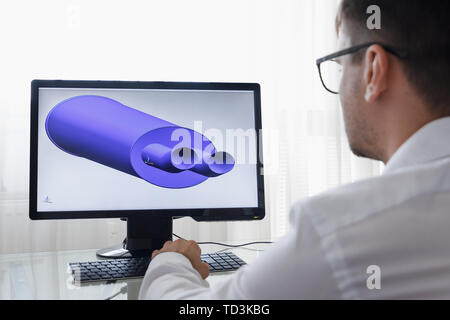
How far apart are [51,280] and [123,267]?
0.49ft

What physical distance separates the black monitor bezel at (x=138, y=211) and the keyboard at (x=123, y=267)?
12 centimetres

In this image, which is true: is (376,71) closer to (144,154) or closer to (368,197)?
(368,197)

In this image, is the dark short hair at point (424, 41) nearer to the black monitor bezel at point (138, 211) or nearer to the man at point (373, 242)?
the man at point (373, 242)

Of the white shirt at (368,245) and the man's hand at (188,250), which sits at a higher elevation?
the white shirt at (368,245)

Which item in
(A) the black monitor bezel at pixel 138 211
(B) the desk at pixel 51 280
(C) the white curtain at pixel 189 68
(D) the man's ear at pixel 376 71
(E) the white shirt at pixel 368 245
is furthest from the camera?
(C) the white curtain at pixel 189 68

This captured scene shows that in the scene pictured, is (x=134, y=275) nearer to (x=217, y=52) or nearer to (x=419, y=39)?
(x=419, y=39)

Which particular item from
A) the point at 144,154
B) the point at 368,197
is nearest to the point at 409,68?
the point at 368,197

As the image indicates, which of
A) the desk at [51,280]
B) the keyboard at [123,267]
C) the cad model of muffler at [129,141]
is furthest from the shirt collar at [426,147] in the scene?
the cad model of muffler at [129,141]

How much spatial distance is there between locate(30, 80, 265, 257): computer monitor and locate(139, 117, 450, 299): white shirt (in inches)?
25.0

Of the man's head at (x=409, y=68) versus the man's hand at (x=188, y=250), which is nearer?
the man's head at (x=409, y=68)

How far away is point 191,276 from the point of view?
2.44 feet

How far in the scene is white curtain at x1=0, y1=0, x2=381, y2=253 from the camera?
1936 millimetres

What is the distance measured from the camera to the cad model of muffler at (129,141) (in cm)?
112

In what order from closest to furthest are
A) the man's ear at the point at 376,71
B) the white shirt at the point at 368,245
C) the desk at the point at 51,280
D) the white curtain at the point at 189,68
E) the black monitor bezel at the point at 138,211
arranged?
the white shirt at the point at 368,245 < the man's ear at the point at 376,71 < the desk at the point at 51,280 < the black monitor bezel at the point at 138,211 < the white curtain at the point at 189,68
